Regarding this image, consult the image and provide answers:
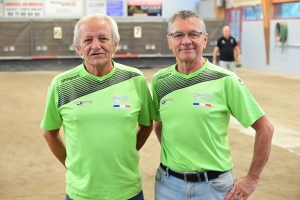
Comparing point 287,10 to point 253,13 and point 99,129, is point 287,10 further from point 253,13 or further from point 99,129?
point 99,129

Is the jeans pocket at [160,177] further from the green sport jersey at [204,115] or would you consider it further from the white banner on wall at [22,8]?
the white banner on wall at [22,8]

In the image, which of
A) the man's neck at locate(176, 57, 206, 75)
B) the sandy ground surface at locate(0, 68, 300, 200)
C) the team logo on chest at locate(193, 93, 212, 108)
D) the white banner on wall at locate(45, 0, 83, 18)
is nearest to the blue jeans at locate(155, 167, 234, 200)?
the team logo on chest at locate(193, 93, 212, 108)

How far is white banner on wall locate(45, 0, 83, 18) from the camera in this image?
24438mm

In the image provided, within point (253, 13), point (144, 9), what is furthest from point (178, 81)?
point (144, 9)

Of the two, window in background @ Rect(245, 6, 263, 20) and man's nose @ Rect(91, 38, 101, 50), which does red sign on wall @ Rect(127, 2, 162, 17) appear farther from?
man's nose @ Rect(91, 38, 101, 50)

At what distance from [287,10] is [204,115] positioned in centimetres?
1730

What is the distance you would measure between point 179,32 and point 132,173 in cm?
82

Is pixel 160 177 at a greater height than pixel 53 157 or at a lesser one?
greater

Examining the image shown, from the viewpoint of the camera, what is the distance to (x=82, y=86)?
2.56 metres

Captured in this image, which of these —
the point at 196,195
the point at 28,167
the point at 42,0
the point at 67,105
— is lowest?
the point at 28,167

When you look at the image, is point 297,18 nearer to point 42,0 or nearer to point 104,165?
point 42,0

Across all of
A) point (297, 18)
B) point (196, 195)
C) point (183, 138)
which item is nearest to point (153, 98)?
point (183, 138)

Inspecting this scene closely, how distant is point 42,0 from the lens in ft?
79.9

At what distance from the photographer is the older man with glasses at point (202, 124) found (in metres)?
2.45
